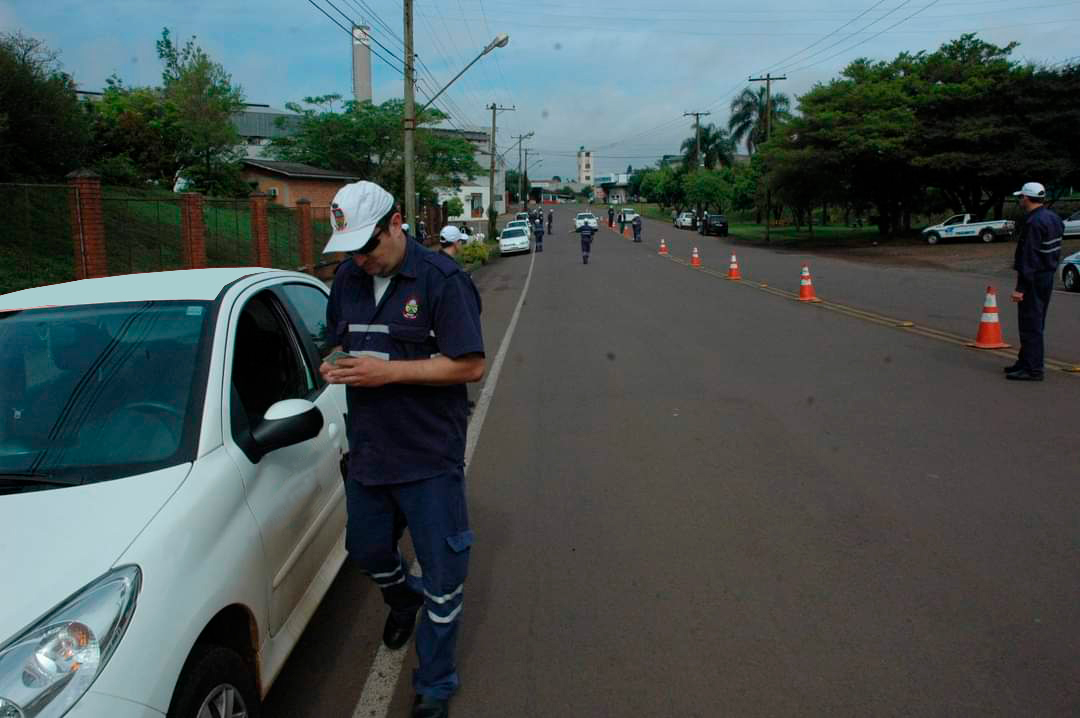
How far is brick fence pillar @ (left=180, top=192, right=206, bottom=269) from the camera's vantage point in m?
16.7

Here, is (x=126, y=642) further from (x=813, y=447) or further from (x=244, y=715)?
(x=813, y=447)

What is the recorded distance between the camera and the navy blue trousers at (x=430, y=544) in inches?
124

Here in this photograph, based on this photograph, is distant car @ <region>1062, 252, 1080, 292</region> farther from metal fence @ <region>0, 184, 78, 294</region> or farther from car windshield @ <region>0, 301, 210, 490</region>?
car windshield @ <region>0, 301, 210, 490</region>

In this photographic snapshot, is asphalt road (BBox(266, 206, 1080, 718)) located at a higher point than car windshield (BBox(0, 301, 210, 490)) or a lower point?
lower

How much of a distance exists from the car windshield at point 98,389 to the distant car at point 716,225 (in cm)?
5916

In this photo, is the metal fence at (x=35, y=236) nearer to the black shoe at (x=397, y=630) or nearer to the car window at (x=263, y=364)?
the car window at (x=263, y=364)

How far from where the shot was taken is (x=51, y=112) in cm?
2048

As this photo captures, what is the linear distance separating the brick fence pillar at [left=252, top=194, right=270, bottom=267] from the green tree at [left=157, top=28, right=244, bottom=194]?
674 inches

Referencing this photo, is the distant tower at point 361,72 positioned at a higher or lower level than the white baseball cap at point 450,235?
higher

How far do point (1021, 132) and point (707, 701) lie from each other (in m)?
42.9

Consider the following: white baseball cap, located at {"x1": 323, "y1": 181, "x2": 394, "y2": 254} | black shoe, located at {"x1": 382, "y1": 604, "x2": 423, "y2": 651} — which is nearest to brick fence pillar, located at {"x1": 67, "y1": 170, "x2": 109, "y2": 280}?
black shoe, located at {"x1": 382, "y1": 604, "x2": 423, "y2": 651}

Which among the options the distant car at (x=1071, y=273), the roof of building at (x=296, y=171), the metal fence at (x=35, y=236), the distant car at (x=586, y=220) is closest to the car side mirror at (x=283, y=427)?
the metal fence at (x=35, y=236)

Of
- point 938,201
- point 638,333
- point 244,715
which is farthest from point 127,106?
point 938,201

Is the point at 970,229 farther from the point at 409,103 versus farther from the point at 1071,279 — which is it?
the point at 409,103
